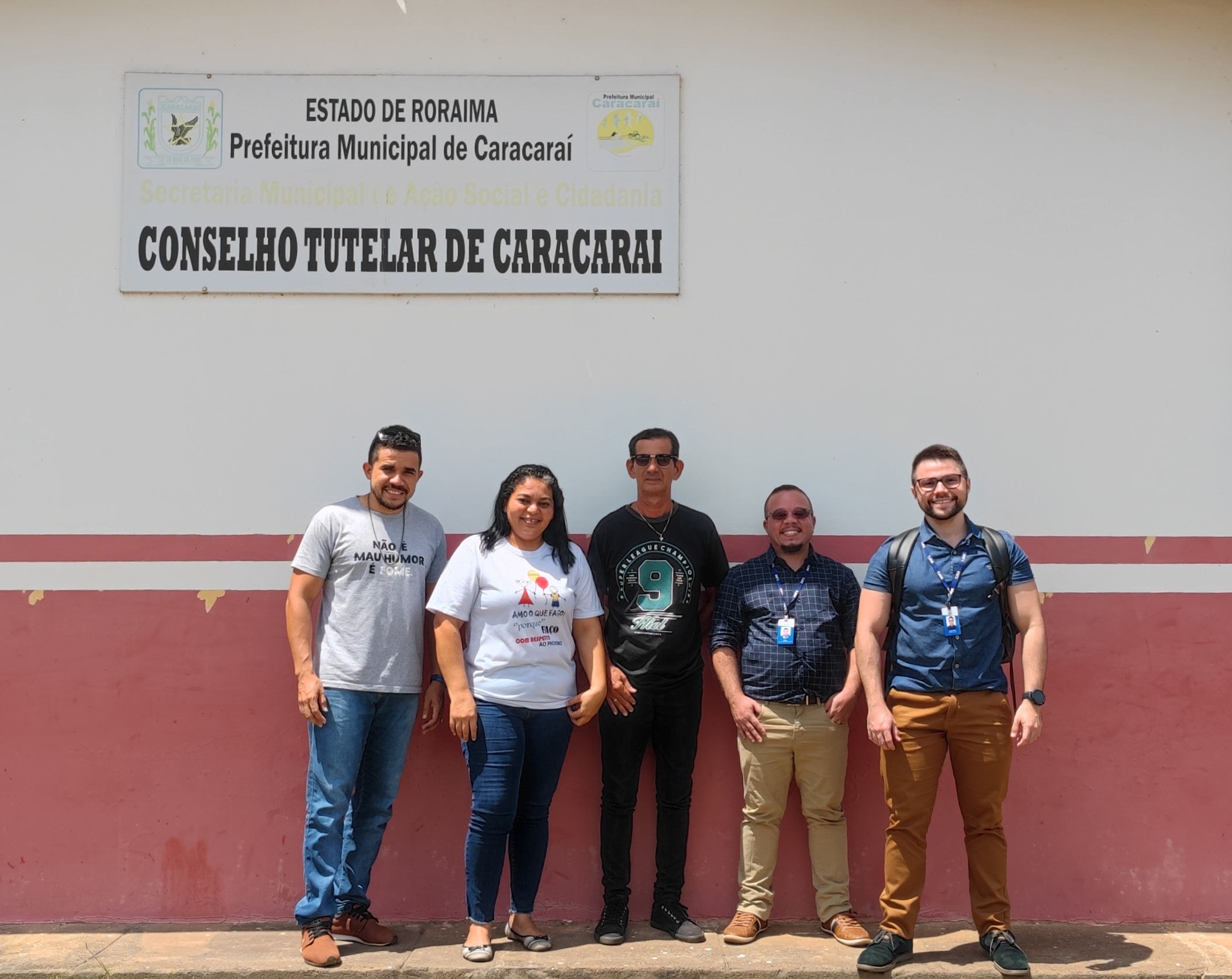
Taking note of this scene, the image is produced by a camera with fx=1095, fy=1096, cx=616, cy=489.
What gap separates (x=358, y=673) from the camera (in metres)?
4.28

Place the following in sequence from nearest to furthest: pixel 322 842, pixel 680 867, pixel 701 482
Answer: pixel 322 842 < pixel 680 867 < pixel 701 482

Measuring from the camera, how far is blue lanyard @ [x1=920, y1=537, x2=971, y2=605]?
13.7 ft

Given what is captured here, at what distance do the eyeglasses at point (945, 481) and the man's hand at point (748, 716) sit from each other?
111cm

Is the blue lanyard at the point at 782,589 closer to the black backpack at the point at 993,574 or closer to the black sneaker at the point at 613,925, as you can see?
the black backpack at the point at 993,574

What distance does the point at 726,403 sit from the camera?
4840mm

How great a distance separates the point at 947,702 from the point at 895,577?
0.51 metres

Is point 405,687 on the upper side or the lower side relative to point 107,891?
upper

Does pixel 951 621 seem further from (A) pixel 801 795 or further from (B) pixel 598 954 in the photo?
(B) pixel 598 954

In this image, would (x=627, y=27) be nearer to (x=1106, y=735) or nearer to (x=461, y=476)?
(x=461, y=476)

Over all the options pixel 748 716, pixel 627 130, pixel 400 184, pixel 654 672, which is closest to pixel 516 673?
pixel 654 672

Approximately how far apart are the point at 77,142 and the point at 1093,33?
4.59m

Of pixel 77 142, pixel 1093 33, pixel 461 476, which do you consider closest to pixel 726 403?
pixel 461 476

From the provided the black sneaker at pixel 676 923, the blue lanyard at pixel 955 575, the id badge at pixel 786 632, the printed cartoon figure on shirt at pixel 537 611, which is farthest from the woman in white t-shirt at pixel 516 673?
the blue lanyard at pixel 955 575

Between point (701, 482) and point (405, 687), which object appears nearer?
point (405, 687)
